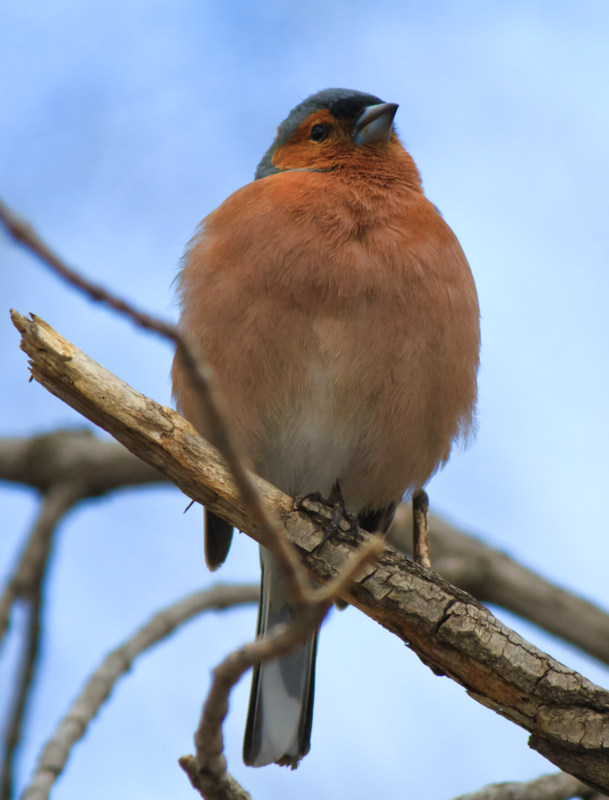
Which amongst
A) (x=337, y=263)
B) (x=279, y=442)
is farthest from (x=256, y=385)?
(x=337, y=263)

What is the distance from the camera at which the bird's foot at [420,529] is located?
4980mm

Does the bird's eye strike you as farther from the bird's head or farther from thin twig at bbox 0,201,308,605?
thin twig at bbox 0,201,308,605

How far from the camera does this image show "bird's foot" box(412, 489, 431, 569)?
4.98m

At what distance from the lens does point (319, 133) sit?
18.8 feet

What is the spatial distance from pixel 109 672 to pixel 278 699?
1093 millimetres

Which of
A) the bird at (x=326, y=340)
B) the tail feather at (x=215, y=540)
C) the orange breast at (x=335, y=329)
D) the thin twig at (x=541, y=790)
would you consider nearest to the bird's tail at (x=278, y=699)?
the bird at (x=326, y=340)

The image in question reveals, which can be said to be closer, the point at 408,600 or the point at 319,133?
the point at 408,600

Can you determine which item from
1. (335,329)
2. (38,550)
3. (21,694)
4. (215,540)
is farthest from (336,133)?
(21,694)

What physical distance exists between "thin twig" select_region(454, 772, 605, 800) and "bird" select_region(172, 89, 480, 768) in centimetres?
123

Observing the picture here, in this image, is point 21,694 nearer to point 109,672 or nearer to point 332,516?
point 109,672

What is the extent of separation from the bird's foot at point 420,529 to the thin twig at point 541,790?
1222 mm

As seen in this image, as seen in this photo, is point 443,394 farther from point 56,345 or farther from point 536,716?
point 56,345

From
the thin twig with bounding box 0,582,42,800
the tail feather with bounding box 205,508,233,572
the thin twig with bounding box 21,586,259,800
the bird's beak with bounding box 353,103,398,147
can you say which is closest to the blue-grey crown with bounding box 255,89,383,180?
the bird's beak with bounding box 353,103,398,147

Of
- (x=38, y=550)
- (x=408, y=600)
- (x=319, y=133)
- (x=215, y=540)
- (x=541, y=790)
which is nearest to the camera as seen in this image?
(x=408, y=600)
